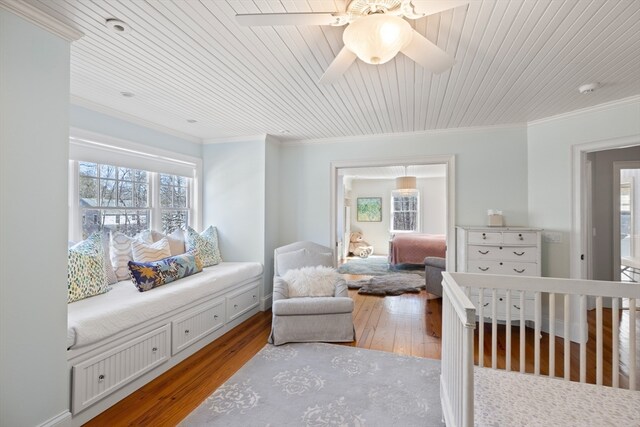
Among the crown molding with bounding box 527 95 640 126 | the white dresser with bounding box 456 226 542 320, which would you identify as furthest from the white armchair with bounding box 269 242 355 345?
the crown molding with bounding box 527 95 640 126

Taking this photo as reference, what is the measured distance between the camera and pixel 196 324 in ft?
9.52

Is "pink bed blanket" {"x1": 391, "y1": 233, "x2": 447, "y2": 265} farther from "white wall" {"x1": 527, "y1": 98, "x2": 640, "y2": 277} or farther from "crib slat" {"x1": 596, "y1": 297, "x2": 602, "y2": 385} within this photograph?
"crib slat" {"x1": 596, "y1": 297, "x2": 602, "y2": 385}

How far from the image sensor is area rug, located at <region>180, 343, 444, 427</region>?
194 centimetres

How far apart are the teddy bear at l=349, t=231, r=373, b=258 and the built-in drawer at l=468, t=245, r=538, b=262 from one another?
5241 mm

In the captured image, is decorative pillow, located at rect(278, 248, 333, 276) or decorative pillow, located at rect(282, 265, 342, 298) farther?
decorative pillow, located at rect(278, 248, 333, 276)

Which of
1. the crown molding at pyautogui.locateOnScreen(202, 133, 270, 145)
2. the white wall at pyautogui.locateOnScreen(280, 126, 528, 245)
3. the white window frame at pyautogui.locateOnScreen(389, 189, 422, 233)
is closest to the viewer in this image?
the white wall at pyautogui.locateOnScreen(280, 126, 528, 245)

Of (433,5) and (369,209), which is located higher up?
(433,5)

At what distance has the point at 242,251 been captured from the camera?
411 centimetres

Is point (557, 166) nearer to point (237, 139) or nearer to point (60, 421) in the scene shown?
point (237, 139)

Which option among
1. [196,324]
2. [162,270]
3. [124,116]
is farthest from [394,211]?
[124,116]

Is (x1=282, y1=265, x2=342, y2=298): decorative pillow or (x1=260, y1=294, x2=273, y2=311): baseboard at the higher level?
(x1=282, y1=265, x2=342, y2=298): decorative pillow

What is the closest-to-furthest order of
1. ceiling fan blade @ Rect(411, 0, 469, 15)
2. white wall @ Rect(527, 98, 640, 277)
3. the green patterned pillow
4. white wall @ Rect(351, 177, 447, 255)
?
ceiling fan blade @ Rect(411, 0, 469, 15) → the green patterned pillow → white wall @ Rect(527, 98, 640, 277) → white wall @ Rect(351, 177, 447, 255)

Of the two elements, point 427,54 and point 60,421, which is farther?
point 60,421

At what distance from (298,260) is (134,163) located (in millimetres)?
2193
